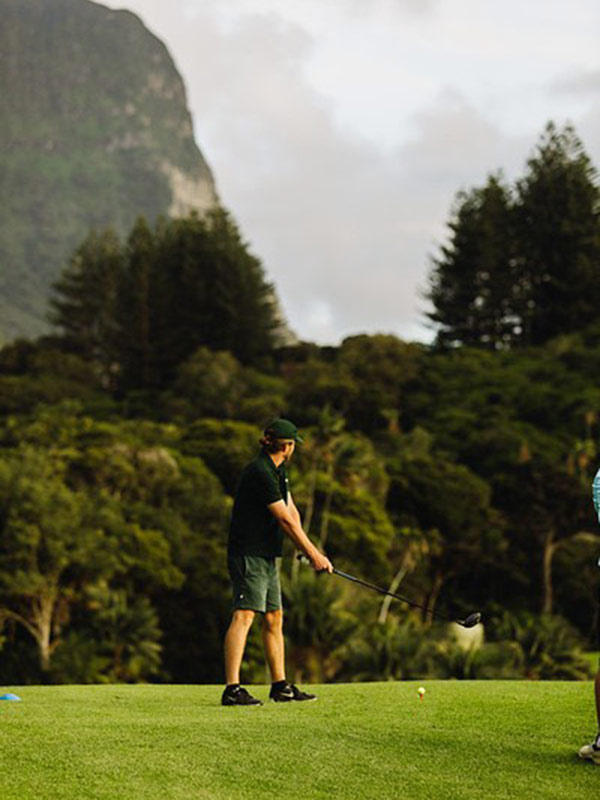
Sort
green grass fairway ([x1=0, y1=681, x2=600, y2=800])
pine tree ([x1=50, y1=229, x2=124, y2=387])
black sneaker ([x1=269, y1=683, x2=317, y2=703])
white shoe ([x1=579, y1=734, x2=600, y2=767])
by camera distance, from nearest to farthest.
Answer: green grass fairway ([x1=0, y1=681, x2=600, y2=800]), white shoe ([x1=579, y1=734, x2=600, y2=767]), black sneaker ([x1=269, y1=683, x2=317, y2=703]), pine tree ([x1=50, y1=229, x2=124, y2=387])

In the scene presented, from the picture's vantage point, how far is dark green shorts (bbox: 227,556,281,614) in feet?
27.9

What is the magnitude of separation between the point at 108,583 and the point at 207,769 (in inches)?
1916

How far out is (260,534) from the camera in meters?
8.63

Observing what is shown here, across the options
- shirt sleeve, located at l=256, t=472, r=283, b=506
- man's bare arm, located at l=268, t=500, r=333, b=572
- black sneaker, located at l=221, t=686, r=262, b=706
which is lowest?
black sneaker, located at l=221, t=686, r=262, b=706

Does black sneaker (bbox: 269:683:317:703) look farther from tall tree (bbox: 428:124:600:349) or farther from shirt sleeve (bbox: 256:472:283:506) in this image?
tall tree (bbox: 428:124:600:349)

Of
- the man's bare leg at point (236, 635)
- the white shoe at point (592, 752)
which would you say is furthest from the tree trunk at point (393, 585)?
the white shoe at point (592, 752)

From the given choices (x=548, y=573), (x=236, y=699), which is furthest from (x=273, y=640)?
(x=548, y=573)

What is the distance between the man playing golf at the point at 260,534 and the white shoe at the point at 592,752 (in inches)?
92.5

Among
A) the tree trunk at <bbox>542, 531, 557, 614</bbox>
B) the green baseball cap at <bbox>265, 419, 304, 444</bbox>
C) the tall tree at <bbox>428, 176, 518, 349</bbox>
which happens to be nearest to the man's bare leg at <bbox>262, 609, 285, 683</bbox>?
the green baseball cap at <bbox>265, 419, 304, 444</bbox>

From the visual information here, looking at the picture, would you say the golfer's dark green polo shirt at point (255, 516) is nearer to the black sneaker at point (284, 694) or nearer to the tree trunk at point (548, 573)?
the black sneaker at point (284, 694)

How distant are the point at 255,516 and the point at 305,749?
86.3 inches

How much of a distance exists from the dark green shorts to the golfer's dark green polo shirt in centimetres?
5

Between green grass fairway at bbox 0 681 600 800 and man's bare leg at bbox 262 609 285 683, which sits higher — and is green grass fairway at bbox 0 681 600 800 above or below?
below

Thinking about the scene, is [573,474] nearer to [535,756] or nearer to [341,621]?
[341,621]
